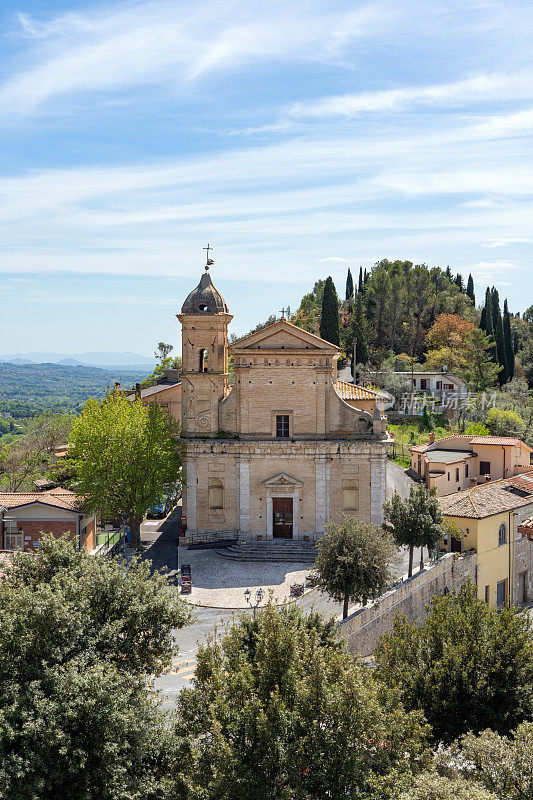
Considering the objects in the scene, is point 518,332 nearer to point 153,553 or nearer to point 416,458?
point 416,458

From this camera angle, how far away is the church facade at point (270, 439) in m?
38.9

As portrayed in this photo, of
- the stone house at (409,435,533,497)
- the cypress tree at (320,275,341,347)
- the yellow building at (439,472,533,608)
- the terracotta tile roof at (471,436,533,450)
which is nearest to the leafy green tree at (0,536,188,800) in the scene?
the yellow building at (439,472,533,608)

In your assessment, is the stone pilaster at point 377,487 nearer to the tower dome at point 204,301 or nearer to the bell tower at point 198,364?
the bell tower at point 198,364

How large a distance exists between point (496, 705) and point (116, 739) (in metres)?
9.76

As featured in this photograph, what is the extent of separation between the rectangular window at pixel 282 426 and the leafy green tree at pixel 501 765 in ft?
86.4

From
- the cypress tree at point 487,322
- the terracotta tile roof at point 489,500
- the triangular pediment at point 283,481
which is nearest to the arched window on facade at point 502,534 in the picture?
the terracotta tile roof at point 489,500

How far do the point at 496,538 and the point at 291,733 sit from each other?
26603 mm

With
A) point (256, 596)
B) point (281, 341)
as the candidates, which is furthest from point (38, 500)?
point (281, 341)

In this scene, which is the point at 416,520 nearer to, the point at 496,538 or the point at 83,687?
the point at 496,538

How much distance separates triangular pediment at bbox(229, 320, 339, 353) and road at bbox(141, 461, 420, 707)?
11503mm

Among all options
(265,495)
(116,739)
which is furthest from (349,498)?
(116,739)

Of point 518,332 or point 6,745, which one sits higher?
point 518,332

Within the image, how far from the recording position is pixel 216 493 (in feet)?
129

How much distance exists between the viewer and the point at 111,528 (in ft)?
141
